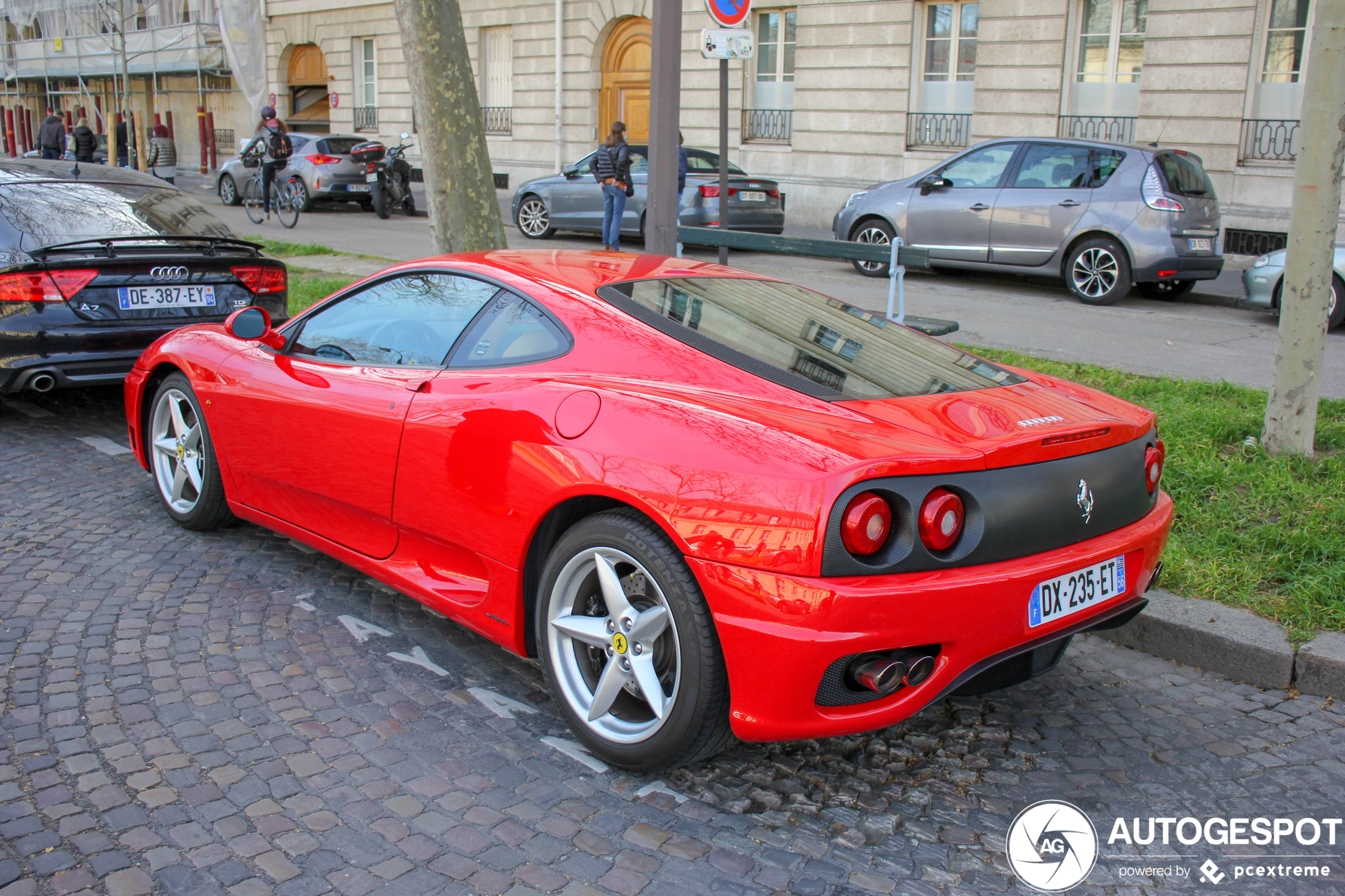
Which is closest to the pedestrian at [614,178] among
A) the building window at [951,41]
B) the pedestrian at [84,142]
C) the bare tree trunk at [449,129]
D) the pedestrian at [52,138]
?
the bare tree trunk at [449,129]

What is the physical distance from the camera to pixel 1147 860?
2.68m

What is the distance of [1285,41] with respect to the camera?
1578cm

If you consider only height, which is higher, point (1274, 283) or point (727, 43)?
point (727, 43)

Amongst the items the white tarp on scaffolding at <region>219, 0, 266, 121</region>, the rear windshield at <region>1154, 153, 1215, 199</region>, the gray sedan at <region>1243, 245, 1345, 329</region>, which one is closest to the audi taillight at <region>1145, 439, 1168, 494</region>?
the gray sedan at <region>1243, 245, 1345, 329</region>

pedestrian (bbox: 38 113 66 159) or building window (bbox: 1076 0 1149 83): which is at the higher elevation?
building window (bbox: 1076 0 1149 83)

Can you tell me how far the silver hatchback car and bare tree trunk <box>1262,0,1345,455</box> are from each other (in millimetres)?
5889

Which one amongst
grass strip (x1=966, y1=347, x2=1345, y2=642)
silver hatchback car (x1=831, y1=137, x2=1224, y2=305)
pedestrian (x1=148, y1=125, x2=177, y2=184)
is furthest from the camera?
pedestrian (x1=148, y1=125, x2=177, y2=184)

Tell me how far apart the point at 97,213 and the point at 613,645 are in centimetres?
517

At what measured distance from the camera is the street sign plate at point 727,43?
8.34 meters

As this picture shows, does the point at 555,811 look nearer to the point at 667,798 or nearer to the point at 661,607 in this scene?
the point at 667,798

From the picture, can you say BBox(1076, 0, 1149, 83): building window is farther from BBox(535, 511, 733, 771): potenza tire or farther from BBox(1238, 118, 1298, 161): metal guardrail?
BBox(535, 511, 733, 771): potenza tire

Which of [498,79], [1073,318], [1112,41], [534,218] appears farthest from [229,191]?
[1073,318]

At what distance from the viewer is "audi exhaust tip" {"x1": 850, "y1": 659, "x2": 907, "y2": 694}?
2.56 m

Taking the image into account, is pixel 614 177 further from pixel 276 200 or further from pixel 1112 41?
pixel 1112 41
